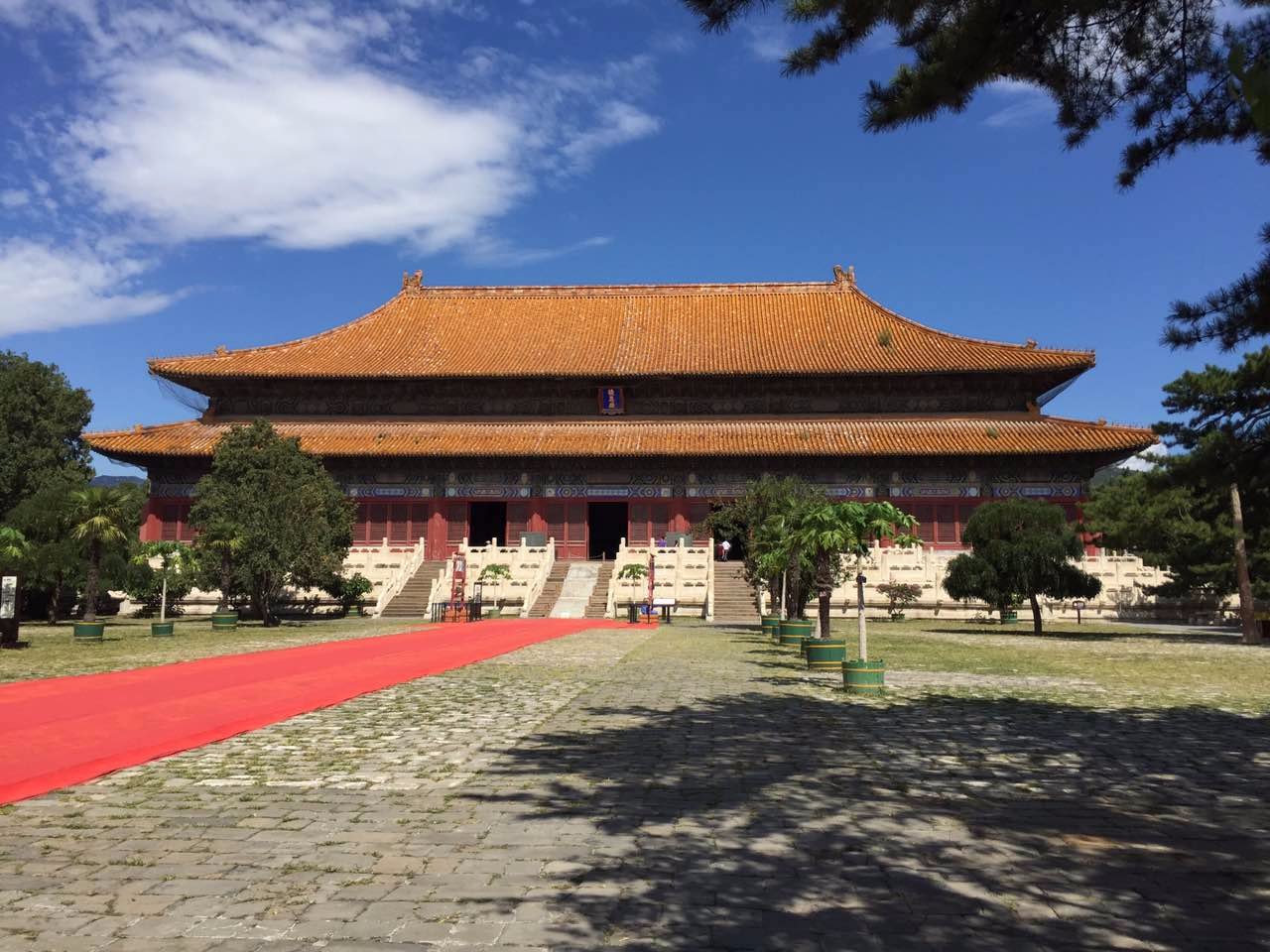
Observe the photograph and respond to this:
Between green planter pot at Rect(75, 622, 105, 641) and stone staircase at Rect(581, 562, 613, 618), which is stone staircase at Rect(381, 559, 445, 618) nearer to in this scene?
stone staircase at Rect(581, 562, 613, 618)

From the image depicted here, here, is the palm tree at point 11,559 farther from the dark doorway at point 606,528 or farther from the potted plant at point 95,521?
the dark doorway at point 606,528

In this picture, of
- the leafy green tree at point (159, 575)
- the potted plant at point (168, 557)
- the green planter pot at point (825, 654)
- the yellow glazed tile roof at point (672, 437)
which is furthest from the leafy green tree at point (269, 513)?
the green planter pot at point (825, 654)

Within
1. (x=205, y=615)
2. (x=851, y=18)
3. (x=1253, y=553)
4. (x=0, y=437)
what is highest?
(x=0, y=437)

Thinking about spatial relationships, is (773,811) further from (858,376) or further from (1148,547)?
(858,376)

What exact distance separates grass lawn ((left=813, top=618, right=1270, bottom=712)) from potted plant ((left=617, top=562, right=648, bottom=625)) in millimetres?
6504

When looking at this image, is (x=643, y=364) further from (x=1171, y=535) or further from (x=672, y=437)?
(x=1171, y=535)

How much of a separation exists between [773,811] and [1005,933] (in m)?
1.79

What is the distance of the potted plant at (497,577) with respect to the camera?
95.2ft

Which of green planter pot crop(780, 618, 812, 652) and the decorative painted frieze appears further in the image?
the decorative painted frieze

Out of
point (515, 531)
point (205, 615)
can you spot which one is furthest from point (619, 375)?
point (205, 615)

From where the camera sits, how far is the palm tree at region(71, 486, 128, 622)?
21506 mm

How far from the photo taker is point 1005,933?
327 cm

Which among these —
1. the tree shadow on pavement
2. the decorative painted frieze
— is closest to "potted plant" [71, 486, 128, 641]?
the decorative painted frieze

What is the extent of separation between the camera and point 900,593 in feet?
97.6
